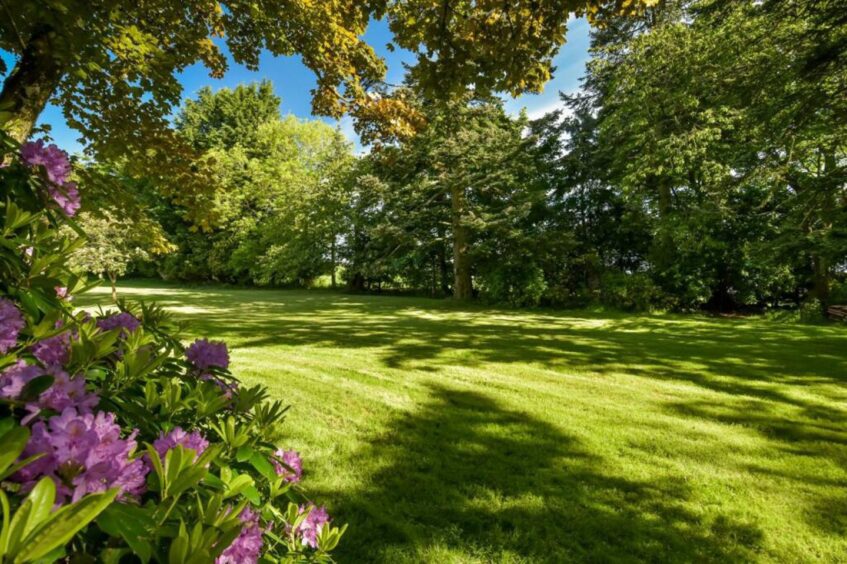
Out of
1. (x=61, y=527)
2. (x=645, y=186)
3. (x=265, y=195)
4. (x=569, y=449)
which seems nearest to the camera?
(x=61, y=527)

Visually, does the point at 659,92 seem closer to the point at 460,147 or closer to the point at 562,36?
the point at 460,147

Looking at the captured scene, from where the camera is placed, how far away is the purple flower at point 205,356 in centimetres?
140

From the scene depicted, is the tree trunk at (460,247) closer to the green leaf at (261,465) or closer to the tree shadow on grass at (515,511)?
the tree shadow on grass at (515,511)

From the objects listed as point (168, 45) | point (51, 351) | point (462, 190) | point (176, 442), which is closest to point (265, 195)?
point (462, 190)

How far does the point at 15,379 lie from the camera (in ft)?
2.46

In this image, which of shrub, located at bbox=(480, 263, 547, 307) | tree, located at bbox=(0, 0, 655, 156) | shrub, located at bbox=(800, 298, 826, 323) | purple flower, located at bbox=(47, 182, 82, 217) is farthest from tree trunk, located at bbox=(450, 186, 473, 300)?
purple flower, located at bbox=(47, 182, 82, 217)

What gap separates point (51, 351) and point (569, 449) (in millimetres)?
3252

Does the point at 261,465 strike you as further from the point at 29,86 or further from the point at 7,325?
the point at 29,86

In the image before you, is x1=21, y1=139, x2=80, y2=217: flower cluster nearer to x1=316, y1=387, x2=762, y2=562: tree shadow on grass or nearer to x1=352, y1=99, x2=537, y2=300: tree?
x1=316, y1=387, x2=762, y2=562: tree shadow on grass

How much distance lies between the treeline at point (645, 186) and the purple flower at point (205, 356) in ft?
29.6

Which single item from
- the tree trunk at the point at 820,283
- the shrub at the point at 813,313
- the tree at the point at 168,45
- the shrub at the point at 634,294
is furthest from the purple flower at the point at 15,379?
the tree trunk at the point at 820,283

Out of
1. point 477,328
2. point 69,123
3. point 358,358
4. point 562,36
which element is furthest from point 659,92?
point 69,123

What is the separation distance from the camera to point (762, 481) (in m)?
2.88

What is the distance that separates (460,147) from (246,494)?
16890mm
